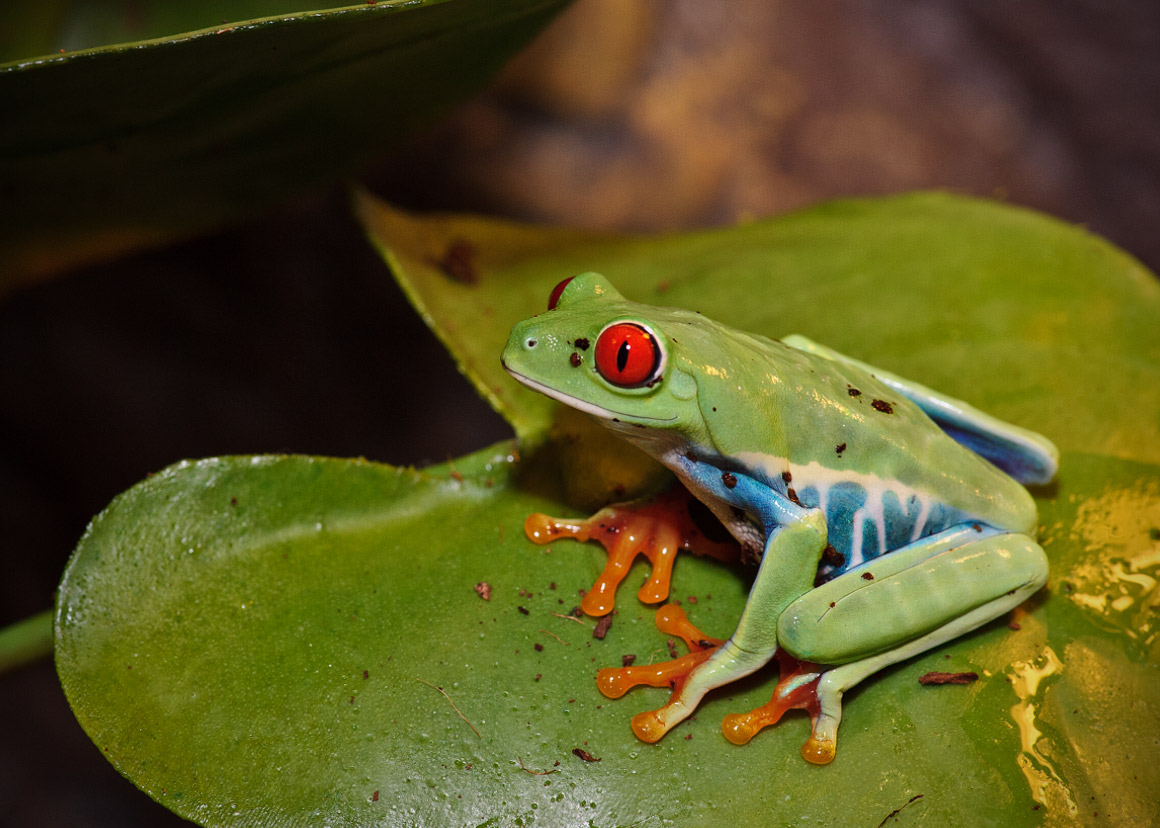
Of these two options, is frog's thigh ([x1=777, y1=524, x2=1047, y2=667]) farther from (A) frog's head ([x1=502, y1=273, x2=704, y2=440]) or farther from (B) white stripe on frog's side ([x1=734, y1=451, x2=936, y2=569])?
(A) frog's head ([x1=502, y1=273, x2=704, y2=440])

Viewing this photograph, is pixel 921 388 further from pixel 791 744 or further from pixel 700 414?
pixel 791 744

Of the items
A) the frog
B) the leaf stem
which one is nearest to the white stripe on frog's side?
the frog

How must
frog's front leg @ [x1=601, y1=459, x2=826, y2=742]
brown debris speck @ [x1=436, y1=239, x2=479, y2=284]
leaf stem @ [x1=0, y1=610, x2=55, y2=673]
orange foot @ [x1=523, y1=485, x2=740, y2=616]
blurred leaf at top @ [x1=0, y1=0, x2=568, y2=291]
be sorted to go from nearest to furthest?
blurred leaf at top @ [x1=0, y1=0, x2=568, y2=291] < frog's front leg @ [x1=601, y1=459, x2=826, y2=742] < orange foot @ [x1=523, y1=485, x2=740, y2=616] < leaf stem @ [x1=0, y1=610, x2=55, y2=673] < brown debris speck @ [x1=436, y1=239, x2=479, y2=284]

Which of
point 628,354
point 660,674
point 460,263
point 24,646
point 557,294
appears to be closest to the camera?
point 628,354

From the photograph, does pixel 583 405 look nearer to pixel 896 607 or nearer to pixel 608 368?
pixel 608 368

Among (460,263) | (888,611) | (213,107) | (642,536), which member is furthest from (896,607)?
(213,107)

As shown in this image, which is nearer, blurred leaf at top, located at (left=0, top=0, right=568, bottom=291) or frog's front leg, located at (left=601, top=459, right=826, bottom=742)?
blurred leaf at top, located at (left=0, top=0, right=568, bottom=291)
